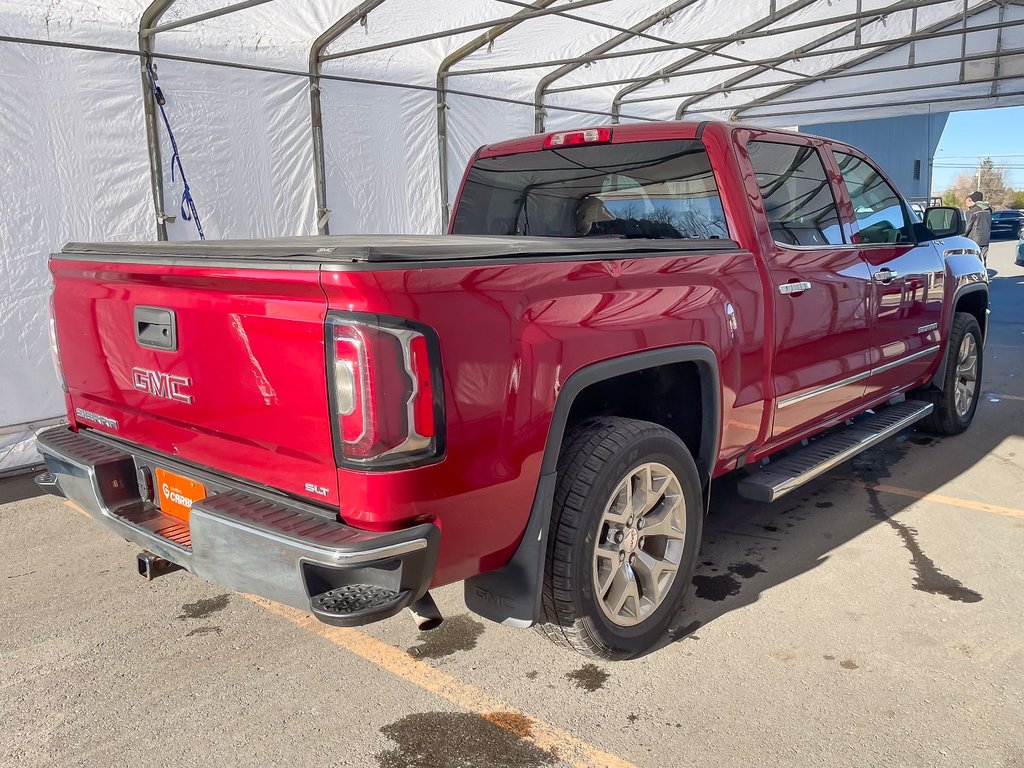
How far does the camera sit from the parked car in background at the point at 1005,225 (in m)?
33.5

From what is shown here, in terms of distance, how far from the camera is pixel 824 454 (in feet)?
13.3

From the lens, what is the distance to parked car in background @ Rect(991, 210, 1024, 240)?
110 feet

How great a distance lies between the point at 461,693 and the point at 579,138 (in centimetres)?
247

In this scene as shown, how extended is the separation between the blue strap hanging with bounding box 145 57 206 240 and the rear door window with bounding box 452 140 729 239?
3773 mm

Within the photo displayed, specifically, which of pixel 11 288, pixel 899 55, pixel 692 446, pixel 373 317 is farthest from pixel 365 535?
pixel 899 55

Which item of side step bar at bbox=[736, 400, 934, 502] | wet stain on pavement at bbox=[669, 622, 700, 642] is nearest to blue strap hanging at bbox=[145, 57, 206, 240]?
side step bar at bbox=[736, 400, 934, 502]

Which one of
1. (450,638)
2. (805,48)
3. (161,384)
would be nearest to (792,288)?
(450,638)

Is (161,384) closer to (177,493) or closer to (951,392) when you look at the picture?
(177,493)

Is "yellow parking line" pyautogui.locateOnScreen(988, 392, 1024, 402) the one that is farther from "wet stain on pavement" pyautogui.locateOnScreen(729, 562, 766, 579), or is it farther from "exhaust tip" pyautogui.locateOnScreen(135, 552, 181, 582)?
"exhaust tip" pyautogui.locateOnScreen(135, 552, 181, 582)

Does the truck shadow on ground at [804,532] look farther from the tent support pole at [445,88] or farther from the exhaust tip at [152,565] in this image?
the tent support pole at [445,88]

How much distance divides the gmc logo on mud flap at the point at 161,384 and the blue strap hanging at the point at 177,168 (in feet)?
15.5

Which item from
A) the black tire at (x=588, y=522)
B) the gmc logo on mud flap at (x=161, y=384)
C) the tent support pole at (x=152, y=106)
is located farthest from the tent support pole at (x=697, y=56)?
the gmc logo on mud flap at (x=161, y=384)

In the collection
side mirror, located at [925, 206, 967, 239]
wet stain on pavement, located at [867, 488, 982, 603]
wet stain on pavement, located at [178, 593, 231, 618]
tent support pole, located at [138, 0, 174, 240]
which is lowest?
wet stain on pavement, located at [867, 488, 982, 603]

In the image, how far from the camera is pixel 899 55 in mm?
13148
